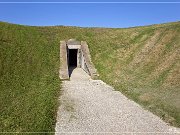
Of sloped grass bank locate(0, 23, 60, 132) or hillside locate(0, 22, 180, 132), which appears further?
hillside locate(0, 22, 180, 132)

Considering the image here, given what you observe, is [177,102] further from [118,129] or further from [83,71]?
[83,71]

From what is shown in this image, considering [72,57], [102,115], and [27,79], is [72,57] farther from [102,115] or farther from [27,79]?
[102,115]

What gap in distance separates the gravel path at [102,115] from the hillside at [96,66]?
859mm

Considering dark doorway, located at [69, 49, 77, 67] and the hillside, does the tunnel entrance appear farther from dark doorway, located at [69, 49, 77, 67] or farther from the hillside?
the hillside

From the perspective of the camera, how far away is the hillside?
961 inches

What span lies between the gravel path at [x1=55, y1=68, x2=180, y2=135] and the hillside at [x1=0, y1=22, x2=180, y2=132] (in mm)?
859

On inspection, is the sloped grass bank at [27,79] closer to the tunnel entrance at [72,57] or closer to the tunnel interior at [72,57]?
the tunnel interior at [72,57]

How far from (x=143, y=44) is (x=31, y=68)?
17.0m

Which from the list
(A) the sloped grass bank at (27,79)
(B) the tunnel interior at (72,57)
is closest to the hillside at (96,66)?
(A) the sloped grass bank at (27,79)

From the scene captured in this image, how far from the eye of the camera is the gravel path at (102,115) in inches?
826

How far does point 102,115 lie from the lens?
78.0ft

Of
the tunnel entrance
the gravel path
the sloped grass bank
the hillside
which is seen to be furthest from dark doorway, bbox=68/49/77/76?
the gravel path

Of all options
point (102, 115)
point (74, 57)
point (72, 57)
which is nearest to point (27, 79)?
point (102, 115)

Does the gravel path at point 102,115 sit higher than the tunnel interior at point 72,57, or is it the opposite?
the tunnel interior at point 72,57
